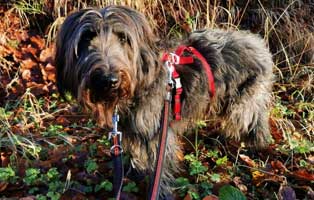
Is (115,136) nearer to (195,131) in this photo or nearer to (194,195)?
(194,195)

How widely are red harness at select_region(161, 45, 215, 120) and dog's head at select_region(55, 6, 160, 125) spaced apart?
6.6 inches

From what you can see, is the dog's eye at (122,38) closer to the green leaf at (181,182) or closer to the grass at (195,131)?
the grass at (195,131)

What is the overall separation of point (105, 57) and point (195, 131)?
168 cm

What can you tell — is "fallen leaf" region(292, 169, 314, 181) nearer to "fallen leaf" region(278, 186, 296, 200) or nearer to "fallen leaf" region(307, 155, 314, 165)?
"fallen leaf" region(307, 155, 314, 165)

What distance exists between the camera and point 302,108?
15.0 ft

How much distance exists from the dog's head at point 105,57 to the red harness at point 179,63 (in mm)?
168

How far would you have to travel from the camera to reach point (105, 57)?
2.65 m

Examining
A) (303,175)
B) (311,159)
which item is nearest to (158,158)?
(303,175)

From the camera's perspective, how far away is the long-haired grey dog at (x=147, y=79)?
270 centimetres

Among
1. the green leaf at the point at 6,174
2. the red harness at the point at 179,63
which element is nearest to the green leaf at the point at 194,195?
the red harness at the point at 179,63

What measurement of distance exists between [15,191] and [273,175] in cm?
202

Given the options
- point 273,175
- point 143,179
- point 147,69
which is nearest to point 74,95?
point 147,69

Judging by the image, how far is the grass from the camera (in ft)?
10.8

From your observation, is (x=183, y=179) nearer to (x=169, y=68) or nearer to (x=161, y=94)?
(x=161, y=94)
